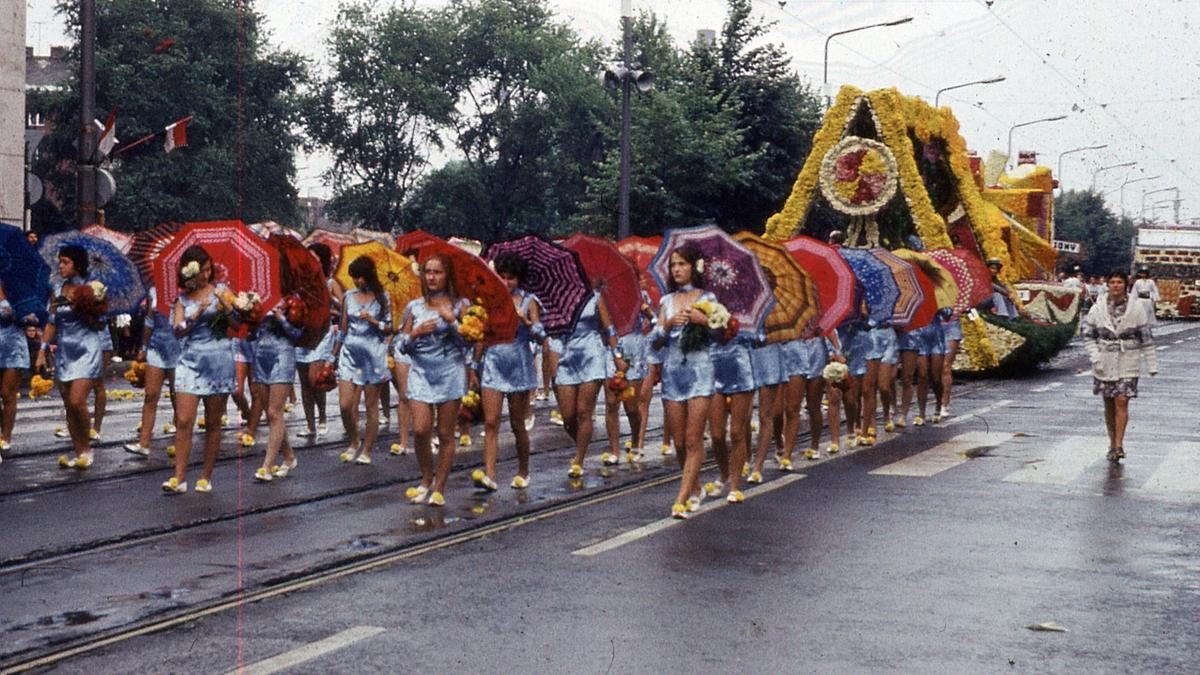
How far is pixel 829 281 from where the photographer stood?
13.3m

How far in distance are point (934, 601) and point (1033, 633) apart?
0.73m

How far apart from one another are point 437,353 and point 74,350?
11.8 ft

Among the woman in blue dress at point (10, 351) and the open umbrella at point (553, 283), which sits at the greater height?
the open umbrella at point (553, 283)

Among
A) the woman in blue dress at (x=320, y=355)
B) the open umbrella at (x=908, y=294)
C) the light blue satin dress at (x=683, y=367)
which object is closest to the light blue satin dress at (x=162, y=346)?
the woman in blue dress at (x=320, y=355)

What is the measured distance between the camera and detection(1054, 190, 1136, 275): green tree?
92.8 metres

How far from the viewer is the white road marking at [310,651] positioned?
6145mm

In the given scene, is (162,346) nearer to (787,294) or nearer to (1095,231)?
(787,294)

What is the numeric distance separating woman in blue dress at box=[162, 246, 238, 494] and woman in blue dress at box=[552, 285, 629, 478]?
2.65 m

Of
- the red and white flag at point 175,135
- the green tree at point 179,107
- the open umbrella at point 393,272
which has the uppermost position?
the green tree at point 179,107

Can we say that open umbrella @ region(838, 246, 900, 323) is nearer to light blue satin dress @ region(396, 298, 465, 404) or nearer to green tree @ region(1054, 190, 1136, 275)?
light blue satin dress @ region(396, 298, 465, 404)

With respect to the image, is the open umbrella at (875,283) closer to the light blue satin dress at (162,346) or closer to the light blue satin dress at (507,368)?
the light blue satin dress at (507,368)

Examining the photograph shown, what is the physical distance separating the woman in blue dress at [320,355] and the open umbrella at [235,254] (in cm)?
211

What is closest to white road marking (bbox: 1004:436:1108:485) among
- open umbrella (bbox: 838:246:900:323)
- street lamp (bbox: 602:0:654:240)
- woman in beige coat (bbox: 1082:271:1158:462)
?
woman in beige coat (bbox: 1082:271:1158:462)

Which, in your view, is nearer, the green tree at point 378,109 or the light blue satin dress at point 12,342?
the light blue satin dress at point 12,342
